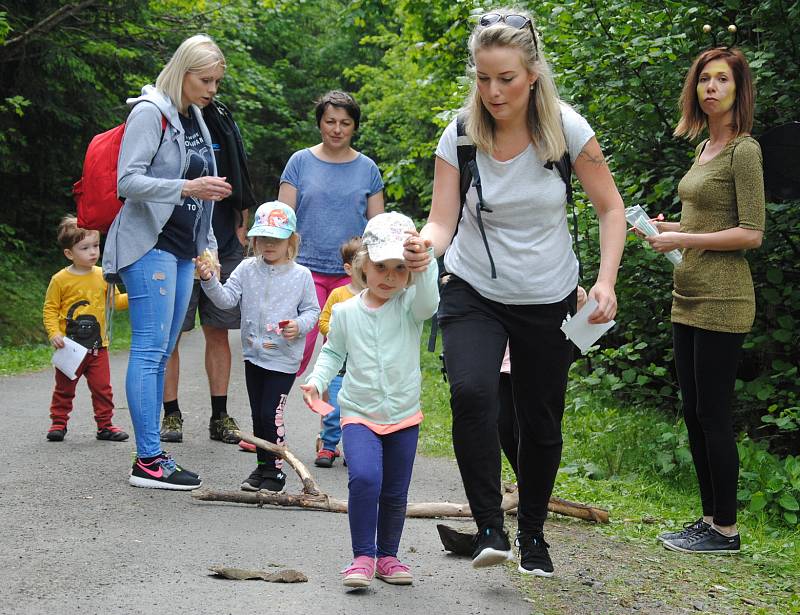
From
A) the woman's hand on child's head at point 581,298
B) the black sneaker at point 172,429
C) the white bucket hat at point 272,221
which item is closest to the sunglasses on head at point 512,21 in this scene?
the woman's hand on child's head at point 581,298

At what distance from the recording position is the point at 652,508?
600cm

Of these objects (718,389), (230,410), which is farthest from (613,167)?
(230,410)

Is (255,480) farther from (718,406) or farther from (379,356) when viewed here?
(718,406)

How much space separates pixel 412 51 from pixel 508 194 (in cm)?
1276

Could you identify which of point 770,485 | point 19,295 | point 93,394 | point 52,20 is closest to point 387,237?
point 770,485

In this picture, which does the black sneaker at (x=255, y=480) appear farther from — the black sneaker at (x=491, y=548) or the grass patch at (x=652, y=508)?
the black sneaker at (x=491, y=548)

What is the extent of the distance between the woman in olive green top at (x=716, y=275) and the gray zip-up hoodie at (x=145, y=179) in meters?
2.59

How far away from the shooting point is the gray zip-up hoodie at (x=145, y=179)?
5.62m

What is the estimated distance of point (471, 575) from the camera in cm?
441

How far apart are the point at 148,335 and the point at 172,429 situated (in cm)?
170

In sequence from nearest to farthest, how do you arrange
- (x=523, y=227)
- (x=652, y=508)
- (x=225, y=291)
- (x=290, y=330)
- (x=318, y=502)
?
1. (x=523, y=227)
2. (x=318, y=502)
3. (x=652, y=508)
4. (x=290, y=330)
5. (x=225, y=291)

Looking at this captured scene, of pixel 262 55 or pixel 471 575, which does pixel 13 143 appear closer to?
pixel 471 575

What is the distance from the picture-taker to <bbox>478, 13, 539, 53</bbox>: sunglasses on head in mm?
4059

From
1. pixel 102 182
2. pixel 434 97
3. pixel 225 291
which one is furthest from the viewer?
pixel 434 97
